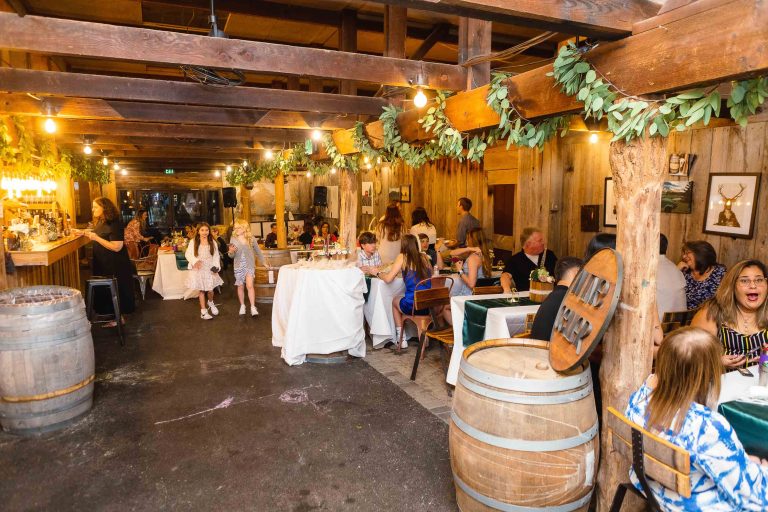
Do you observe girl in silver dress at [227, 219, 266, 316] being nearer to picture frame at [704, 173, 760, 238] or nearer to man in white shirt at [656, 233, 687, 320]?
man in white shirt at [656, 233, 687, 320]

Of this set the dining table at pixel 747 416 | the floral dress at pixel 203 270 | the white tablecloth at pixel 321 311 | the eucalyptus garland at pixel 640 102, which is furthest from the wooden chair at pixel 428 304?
the floral dress at pixel 203 270

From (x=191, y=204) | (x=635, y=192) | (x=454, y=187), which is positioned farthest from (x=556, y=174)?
(x=191, y=204)

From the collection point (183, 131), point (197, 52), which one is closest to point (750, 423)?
point (197, 52)

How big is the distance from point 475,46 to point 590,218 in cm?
324

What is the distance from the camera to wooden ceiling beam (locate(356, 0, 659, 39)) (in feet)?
6.97

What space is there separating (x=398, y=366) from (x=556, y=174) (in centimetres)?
382

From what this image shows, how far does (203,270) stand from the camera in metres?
7.19

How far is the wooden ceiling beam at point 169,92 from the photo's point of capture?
4.31 meters

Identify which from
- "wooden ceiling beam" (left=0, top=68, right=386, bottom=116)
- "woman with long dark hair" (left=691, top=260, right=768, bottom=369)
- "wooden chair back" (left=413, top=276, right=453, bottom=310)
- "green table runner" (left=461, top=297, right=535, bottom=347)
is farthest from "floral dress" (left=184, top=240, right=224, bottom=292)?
"woman with long dark hair" (left=691, top=260, right=768, bottom=369)

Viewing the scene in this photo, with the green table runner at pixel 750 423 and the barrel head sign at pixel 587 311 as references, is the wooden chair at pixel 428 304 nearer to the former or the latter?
the barrel head sign at pixel 587 311

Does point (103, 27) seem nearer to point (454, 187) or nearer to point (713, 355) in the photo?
point (713, 355)

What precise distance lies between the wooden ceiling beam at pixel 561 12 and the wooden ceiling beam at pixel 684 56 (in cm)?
12

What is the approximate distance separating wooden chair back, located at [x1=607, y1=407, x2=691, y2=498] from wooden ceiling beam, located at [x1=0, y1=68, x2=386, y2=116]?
431 cm

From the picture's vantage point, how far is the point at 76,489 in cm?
301
